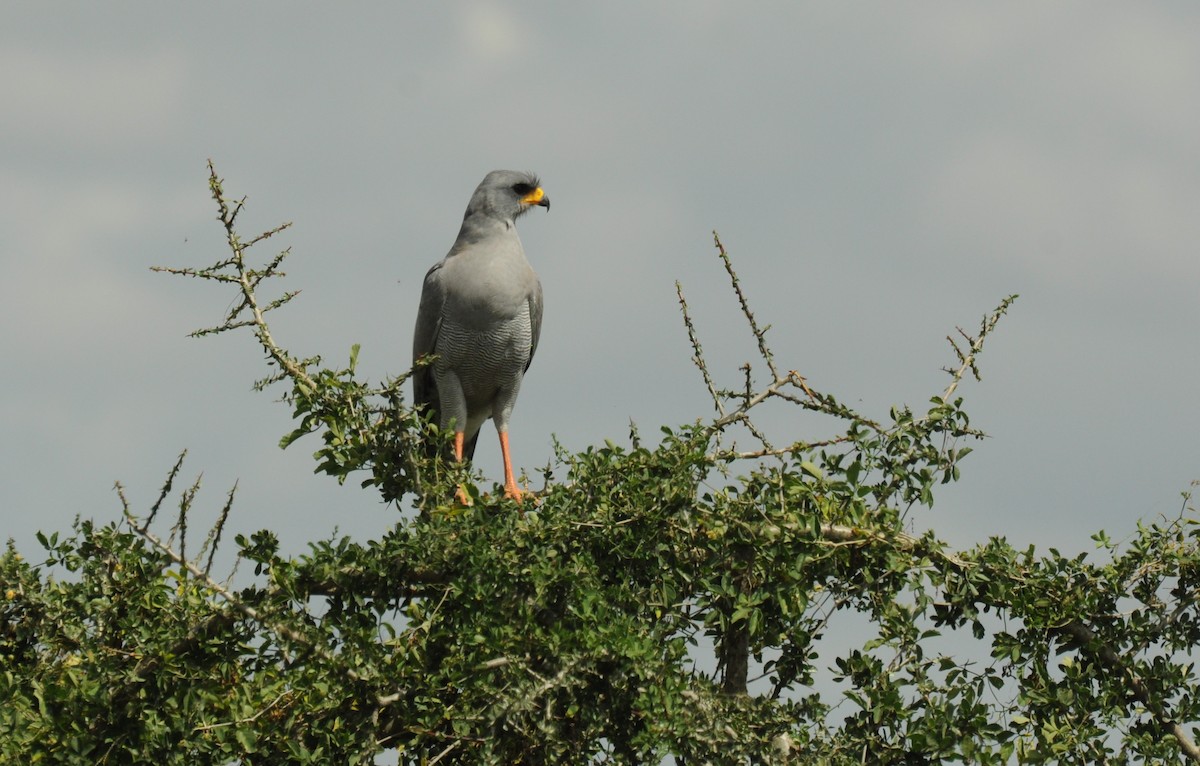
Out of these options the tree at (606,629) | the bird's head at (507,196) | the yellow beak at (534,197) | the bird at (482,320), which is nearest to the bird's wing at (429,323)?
the bird at (482,320)

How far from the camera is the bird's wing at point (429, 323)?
815 cm

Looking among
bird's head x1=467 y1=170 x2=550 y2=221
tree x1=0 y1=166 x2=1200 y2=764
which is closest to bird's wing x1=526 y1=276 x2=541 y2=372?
bird's head x1=467 y1=170 x2=550 y2=221

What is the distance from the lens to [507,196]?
862 cm

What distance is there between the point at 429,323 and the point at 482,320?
330mm

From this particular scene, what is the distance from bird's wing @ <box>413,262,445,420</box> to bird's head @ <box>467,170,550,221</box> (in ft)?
1.57

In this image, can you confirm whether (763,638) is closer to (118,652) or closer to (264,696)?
(264,696)

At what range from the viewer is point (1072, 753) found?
15.0 ft

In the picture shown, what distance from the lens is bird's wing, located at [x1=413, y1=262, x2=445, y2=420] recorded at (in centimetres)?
815

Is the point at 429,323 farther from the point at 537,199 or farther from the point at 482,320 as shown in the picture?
the point at 537,199

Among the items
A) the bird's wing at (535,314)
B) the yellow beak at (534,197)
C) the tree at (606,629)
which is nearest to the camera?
the tree at (606,629)

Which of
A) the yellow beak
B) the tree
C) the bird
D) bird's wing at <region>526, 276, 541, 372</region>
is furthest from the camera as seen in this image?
the yellow beak

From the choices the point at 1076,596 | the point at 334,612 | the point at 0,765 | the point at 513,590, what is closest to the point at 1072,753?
the point at 1076,596

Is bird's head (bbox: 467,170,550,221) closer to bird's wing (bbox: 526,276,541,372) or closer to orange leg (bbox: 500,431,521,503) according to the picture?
bird's wing (bbox: 526,276,541,372)

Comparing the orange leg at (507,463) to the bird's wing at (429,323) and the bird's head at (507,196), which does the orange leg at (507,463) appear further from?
the bird's head at (507,196)
